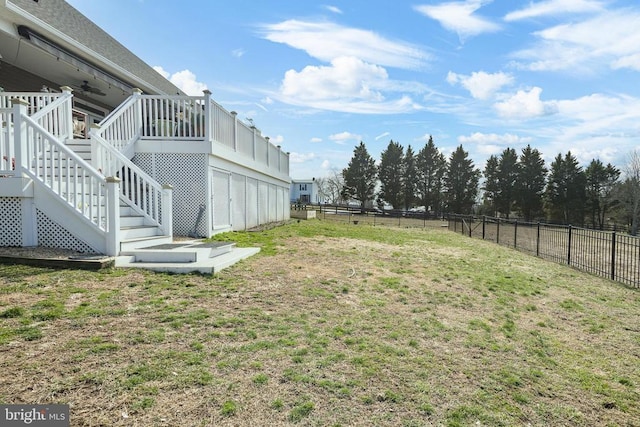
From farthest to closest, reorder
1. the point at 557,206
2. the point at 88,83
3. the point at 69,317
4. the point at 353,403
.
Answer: the point at 557,206, the point at 88,83, the point at 69,317, the point at 353,403

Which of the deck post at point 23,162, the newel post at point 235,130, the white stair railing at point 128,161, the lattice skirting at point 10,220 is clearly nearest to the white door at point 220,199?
the newel post at point 235,130

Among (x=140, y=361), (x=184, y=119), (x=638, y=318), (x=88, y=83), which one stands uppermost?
(x=88, y=83)

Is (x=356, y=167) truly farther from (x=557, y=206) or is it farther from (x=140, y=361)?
(x=140, y=361)

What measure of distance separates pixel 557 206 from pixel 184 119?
1893 inches

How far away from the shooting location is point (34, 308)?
3.39m

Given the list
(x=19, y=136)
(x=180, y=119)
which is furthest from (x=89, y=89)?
(x=19, y=136)

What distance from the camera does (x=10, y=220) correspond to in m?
5.32

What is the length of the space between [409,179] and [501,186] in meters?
11.9

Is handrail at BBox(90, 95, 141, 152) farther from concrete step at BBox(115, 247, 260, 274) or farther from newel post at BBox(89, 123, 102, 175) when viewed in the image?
concrete step at BBox(115, 247, 260, 274)

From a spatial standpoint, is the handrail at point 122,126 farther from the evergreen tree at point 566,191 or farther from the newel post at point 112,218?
the evergreen tree at point 566,191

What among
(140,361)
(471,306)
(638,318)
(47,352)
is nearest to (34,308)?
(47,352)

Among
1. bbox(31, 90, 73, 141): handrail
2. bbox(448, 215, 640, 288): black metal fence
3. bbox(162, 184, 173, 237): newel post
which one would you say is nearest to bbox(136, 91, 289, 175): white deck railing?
bbox(31, 90, 73, 141): handrail

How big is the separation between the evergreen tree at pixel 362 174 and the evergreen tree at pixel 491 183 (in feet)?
49.5

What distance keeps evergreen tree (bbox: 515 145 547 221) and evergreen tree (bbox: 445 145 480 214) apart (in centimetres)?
525
